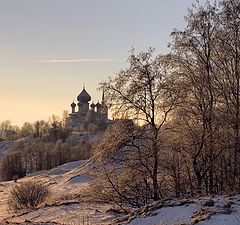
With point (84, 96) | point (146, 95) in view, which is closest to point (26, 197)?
point (146, 95)

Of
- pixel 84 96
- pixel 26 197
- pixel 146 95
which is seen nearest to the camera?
pixel 146 95

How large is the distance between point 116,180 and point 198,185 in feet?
11.7

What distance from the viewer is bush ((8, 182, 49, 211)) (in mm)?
35531

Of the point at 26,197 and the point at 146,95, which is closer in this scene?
the point at 146,95

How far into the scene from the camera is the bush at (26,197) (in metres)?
35.5

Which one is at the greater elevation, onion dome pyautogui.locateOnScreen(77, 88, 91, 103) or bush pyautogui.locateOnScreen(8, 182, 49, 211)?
onion dome pyautogui.locateOnScreen(77, 88, 91, 103)

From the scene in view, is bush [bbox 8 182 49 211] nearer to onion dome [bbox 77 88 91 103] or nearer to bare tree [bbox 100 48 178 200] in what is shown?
bare tree [bbox 100 48 178 200]

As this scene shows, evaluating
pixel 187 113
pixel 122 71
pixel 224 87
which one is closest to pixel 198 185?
pixel 187 113

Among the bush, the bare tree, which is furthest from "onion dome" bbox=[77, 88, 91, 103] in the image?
the bare tree

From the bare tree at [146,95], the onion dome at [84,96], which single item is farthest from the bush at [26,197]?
the onion dome at [84,96]

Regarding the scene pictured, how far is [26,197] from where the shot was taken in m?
35.9

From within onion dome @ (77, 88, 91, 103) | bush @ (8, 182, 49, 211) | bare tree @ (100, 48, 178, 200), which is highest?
onion dome @ (77, 88, 91, 103)

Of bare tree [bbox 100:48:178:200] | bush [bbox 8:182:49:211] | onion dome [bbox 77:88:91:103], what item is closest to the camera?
bare tree [bbox 100:48:178:200]

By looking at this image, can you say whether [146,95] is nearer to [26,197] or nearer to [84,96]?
[26,197]
